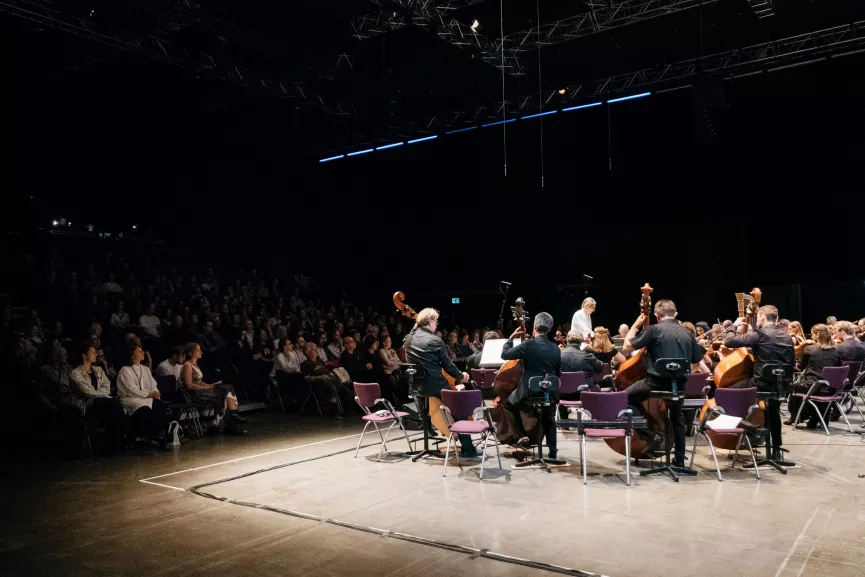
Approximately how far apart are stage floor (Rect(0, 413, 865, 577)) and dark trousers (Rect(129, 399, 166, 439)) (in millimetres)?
727

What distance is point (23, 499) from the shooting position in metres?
5.26

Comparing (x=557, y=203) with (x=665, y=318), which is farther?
(x=557, y=203)

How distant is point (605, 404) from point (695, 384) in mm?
1857

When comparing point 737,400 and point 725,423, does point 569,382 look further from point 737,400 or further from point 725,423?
point 737,400

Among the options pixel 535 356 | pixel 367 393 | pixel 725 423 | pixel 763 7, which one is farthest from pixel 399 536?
pixel 763 7

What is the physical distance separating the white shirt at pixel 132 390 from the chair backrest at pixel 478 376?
12.5 ft

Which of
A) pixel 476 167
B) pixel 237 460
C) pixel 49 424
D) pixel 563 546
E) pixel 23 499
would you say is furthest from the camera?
pixel 476 167

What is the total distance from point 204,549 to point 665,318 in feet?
12.9

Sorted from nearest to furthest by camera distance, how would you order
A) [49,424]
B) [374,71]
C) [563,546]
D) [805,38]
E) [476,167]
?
[563,546] → [49,424] → [805,38] → [374,71] → [476,167]

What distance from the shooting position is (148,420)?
7.29 meters

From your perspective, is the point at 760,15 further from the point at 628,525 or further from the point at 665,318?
the point at 628,525

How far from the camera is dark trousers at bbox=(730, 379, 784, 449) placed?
5734 mm

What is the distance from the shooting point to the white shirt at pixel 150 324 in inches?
425

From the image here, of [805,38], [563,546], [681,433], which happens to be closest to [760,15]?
[805,38]
